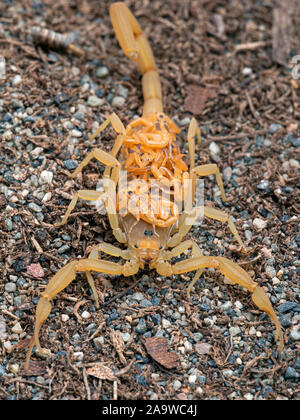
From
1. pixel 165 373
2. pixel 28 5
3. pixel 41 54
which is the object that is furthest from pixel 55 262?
pixel 28 5

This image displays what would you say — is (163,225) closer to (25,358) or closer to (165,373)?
(165,373)

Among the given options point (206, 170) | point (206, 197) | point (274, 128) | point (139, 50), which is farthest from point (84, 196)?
point (274, 128)

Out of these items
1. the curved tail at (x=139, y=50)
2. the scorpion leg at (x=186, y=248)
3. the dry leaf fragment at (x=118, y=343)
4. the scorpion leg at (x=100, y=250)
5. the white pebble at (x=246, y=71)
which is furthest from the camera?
A: the white pebble at (x=246, y=71)

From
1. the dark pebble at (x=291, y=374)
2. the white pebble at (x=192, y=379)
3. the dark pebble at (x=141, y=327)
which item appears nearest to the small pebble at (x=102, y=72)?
the dark pebble at (x=141, y=327)

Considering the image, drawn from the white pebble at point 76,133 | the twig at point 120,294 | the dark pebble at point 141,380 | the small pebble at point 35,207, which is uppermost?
the white pebble at point 76,133

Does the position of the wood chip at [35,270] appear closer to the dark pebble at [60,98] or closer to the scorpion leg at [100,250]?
the scorpion leg at [100,250]

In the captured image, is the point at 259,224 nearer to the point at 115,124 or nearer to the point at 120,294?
the point at 120,294

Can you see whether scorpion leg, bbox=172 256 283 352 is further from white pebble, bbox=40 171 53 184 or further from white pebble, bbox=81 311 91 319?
white pebble, bbox=40 171 53 184

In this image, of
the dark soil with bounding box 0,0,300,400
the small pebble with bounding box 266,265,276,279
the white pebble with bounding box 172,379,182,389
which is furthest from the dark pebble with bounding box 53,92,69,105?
the white pebble with bounding box 172,379,182,389
